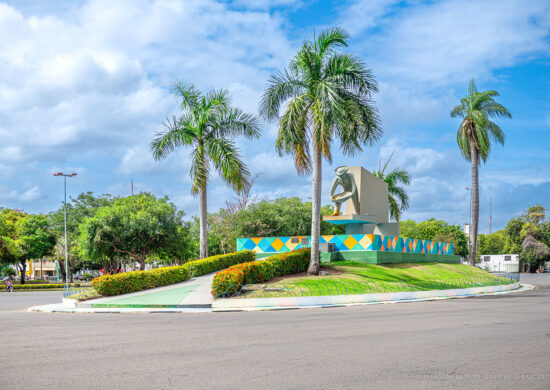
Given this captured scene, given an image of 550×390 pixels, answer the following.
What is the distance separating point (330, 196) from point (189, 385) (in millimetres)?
28273

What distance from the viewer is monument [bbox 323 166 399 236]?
34312 millimetres

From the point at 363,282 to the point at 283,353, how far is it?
51.7 feet

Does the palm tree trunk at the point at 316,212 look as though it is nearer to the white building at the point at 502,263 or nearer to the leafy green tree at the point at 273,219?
the leafy green tree at the point at 273,219

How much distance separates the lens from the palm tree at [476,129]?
43.0m

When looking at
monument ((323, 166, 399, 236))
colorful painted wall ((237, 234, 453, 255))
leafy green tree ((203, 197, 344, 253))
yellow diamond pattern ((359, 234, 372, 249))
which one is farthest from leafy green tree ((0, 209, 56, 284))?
yellow diamond pattern ((359, 234, 372, 249))

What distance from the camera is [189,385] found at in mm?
7055

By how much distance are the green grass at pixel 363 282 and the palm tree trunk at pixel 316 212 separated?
2.99ft

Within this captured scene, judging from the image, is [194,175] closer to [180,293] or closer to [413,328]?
[180,293]

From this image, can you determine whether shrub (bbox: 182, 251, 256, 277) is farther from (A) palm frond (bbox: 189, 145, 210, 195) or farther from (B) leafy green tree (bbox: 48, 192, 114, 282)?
(B) leafy green tree (bbox: 48, 192, 114, 282)

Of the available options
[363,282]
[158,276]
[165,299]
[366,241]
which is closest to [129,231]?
[158,276]

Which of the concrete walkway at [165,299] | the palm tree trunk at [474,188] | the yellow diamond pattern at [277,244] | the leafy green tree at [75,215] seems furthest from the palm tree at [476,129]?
the leafy green tree at [75,215]

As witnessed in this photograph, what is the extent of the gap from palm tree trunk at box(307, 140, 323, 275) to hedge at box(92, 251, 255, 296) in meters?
6.41

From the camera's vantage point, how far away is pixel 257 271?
78.8 feet

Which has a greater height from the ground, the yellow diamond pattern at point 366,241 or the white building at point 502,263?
the yellow diamond pattern at point 366,241
